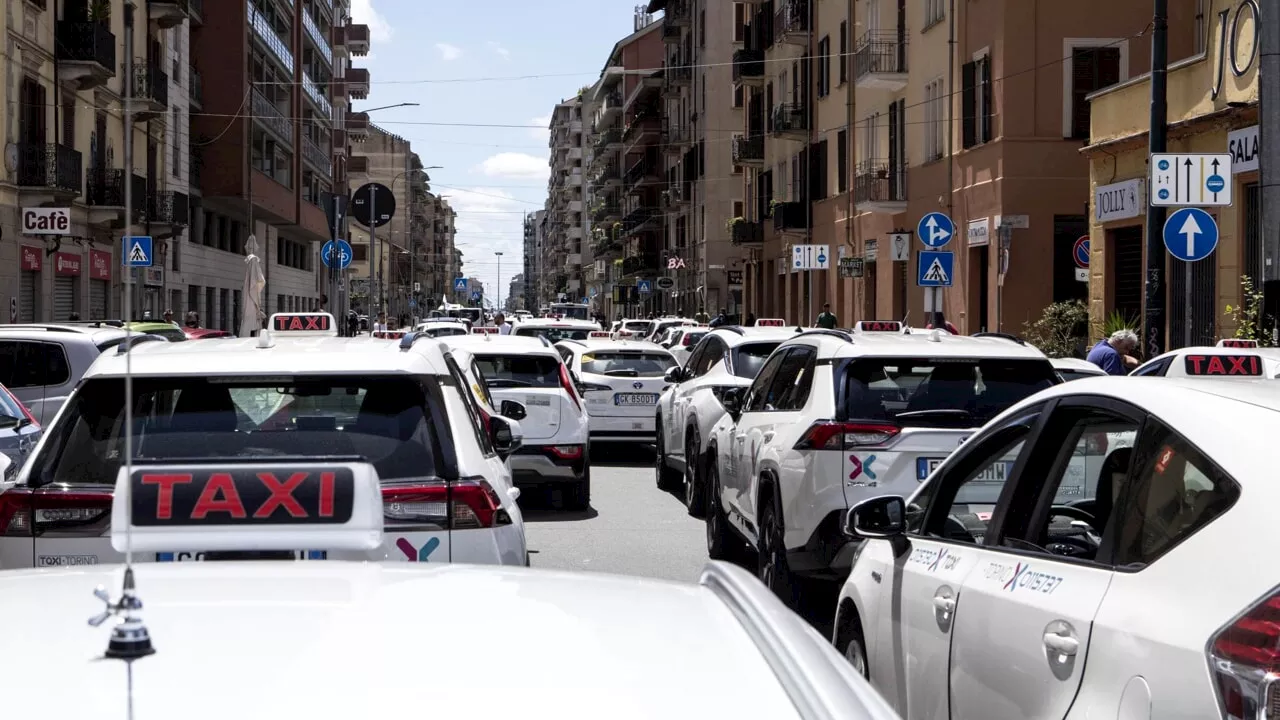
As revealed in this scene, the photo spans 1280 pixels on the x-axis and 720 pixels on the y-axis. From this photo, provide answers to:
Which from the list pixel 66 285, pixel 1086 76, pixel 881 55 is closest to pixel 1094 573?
pixel 1086 76

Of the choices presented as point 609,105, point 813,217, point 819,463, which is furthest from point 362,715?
point 609,105

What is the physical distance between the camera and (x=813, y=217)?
48.8 meters

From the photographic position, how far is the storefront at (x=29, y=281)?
3403 centimetres

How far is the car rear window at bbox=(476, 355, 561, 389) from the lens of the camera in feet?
51.1

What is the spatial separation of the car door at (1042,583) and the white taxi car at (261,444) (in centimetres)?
181

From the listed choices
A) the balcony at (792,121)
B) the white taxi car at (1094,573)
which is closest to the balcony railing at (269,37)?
the balcony at (792,121)

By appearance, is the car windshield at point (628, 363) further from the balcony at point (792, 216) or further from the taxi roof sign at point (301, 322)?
the balcony at point (792, 216)

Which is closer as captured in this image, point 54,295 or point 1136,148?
point 1136,148

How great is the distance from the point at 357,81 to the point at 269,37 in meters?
46.3

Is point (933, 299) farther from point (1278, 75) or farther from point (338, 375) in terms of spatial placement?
point (338, 375)

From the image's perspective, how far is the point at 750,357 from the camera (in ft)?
50.6

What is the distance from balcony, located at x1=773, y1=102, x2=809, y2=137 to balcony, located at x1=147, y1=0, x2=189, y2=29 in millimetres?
17464

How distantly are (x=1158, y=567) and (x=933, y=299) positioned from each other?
73.3ft

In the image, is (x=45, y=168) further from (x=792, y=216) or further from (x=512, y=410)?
(x=512, y=410)
